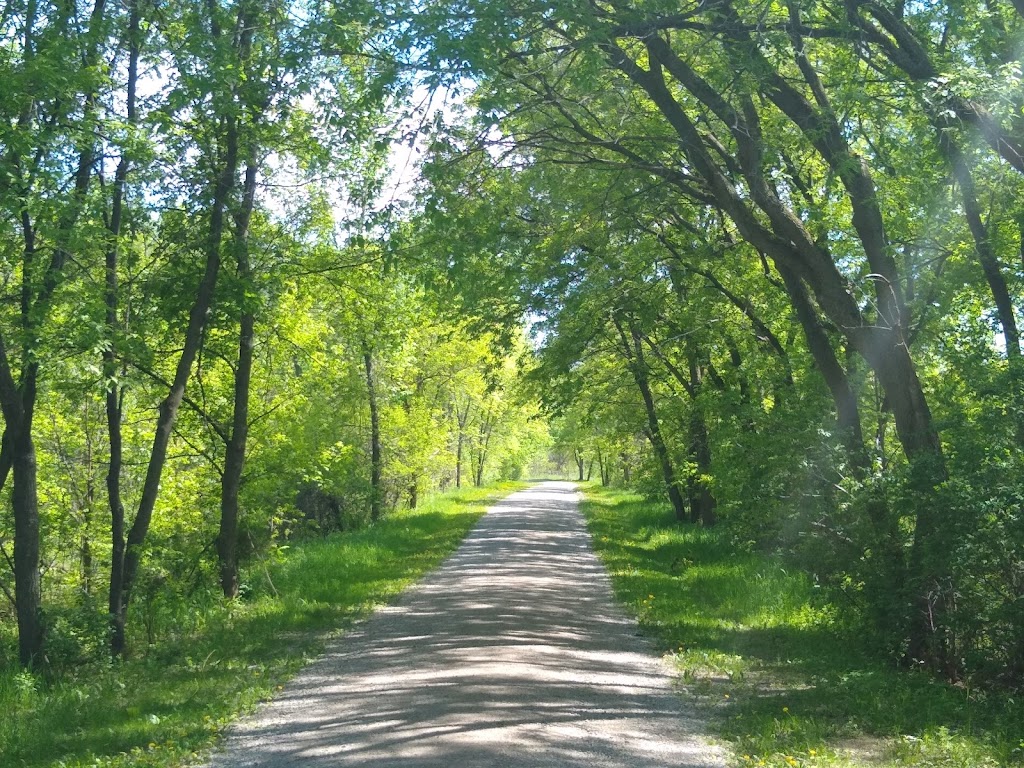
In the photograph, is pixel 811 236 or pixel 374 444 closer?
pixel 811 236

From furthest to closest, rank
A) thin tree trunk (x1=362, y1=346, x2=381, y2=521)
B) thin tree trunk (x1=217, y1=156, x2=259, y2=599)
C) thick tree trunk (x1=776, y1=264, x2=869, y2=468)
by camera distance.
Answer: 1. thin tree trunk (x1=362, y1=346, x2=381, y2=521)
2. thin tree trunk (x1=217, y1=156, x2=259, y2=599)
3. thick tree trunk (x1=776, y1=264, x2=869, y2=468)

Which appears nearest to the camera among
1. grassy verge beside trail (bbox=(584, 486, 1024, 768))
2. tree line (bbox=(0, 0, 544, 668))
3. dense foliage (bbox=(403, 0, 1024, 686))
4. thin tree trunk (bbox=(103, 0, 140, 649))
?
grassy verge beside trail (bbox=(584, 486, 1024, 768))

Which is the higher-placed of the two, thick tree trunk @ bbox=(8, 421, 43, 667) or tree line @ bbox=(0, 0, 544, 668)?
tree line @ bbox=(0, 0, 544, 668)

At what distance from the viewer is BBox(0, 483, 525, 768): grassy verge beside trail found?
6.82 m

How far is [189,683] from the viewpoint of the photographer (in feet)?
29.0

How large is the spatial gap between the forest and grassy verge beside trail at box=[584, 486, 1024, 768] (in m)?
0.69

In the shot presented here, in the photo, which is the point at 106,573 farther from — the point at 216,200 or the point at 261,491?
the point at 216,200

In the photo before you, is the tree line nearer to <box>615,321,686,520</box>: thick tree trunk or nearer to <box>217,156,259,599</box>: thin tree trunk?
<box>217,156,259,599</box>: thin tree trunk

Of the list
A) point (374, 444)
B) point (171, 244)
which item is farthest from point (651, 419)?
point (171, 244)

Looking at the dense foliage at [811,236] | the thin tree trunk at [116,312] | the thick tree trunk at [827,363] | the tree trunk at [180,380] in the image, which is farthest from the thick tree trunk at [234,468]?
the thick tree trunk at [827,363]

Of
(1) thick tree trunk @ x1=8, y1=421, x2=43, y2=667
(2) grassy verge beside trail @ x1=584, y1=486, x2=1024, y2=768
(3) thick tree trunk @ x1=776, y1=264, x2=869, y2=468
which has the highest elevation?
(3) thick tree trunk @ x1=776, y1=264, x2=869, y2=468

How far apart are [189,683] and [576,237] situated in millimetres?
8607

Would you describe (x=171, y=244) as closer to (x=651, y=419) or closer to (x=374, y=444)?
(x=651, y=419)

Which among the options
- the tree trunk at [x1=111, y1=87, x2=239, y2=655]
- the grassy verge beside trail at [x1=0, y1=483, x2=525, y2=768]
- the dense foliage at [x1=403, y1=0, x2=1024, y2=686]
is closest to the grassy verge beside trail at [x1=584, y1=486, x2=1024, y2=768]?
the dense foliage at [x1=403, y1=0, x2=1024, y2=686]
